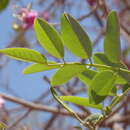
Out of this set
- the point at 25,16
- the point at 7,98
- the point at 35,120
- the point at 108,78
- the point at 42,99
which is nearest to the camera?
the point at 108,78

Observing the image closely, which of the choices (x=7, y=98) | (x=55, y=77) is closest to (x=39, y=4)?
(x=7, y=98)

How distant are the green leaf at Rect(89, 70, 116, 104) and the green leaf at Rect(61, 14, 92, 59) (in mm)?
49

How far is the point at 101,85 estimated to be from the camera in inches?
24.2

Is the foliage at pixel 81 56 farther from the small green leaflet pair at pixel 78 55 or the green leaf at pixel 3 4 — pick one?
the green leaf at pixel 3 4

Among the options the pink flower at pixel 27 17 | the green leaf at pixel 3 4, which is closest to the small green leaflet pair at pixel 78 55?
the green leaf at pixel 3 4

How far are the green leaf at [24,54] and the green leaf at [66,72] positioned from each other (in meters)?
0.04

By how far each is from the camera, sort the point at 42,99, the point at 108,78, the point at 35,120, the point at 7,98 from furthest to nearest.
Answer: the point at 35,120 < the point at 42,99 < the point at 7,98 < the point at 108,78

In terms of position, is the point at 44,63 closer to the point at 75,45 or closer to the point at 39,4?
the point at 75,45

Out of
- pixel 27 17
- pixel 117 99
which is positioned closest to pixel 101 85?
pixel 117 99

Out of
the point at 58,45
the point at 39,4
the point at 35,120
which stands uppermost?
the point at 39,4

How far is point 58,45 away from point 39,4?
2362mm

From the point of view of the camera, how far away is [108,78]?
614mm

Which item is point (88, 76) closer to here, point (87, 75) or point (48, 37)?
point (87, 75)

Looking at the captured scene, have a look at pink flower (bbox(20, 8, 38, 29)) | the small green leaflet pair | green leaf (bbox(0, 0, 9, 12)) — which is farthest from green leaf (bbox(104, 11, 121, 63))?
pink flower (bbox(20, 8, 38, 29))
